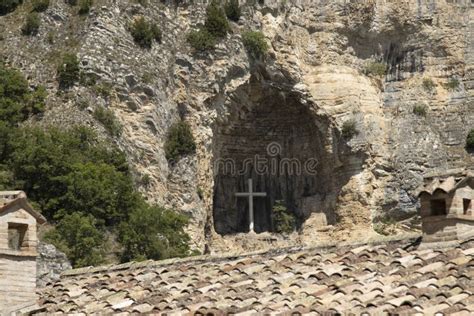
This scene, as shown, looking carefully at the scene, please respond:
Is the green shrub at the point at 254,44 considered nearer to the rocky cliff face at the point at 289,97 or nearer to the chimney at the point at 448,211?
the rocky cliff face at the point at 289,97

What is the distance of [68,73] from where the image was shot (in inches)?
2394

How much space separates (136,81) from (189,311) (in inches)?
Answer: 1476

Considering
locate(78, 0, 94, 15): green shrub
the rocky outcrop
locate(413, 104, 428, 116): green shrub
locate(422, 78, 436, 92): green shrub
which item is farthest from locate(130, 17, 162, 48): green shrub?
the rocky outcrop

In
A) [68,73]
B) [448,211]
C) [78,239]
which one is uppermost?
[68,73]

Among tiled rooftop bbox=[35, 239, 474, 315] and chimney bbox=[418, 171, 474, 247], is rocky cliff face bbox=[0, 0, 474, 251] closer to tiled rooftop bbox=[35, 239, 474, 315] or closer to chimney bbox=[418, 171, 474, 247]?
tiled rooftop bbox=[35, 239, 474, 315]

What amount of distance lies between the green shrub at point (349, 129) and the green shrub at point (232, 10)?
6.88m

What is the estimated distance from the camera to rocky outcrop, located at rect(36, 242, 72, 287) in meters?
30.8

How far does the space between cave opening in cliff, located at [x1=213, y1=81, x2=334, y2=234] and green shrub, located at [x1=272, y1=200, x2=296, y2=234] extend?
0.52 ft

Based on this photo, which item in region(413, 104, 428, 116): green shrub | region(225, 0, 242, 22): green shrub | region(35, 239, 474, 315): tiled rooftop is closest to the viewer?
region(35, 239, 474, 315): tiled rooftop

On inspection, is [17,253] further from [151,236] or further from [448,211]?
[151,236]

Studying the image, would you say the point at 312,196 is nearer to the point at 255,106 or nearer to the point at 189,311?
the point at 255,106

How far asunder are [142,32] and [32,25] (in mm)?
4402

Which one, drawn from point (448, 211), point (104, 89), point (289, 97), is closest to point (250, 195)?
point (289, 97)

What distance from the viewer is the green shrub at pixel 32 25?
206ft
